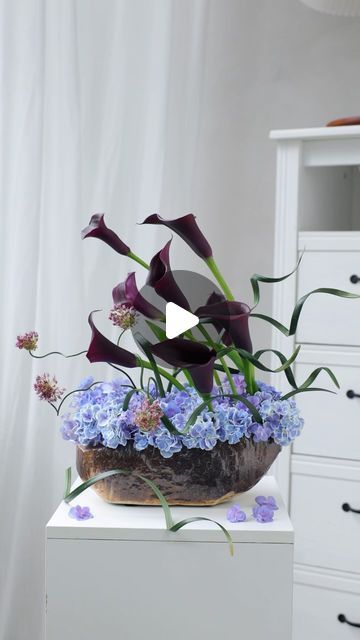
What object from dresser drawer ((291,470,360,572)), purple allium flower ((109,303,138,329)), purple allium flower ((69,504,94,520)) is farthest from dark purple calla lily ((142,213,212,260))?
dresser drawer ((291,470,360,572))

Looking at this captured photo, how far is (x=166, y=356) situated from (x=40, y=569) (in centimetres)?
106

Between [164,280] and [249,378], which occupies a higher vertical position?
[164,280]

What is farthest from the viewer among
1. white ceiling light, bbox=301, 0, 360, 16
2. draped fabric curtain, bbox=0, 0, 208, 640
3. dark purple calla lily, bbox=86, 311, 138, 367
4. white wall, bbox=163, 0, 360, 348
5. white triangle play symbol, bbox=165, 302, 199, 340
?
white wall, bbox=163, 0, 360, 348

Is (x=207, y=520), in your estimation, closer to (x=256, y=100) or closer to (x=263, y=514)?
(x=263, y=514)

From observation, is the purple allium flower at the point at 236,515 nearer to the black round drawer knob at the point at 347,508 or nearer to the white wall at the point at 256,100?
the black round drawer knob at the point at 347,508

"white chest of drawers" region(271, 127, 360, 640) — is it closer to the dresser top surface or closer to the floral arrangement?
the dresser top surface

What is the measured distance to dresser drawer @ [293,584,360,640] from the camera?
1.80 meters

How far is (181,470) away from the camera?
1.04 meters

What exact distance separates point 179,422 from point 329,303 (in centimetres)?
84

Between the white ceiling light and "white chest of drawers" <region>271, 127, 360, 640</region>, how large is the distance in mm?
371

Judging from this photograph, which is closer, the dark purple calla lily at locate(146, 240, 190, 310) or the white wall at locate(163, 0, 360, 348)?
the dark purple calla lily at locate(146, 240, 190, 310)

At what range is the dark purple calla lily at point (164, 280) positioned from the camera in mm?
990

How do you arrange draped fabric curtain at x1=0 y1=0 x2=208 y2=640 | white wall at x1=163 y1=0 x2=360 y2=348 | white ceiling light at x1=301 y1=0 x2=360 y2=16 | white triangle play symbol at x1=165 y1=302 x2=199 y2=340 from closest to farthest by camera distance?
white triangle play symbol at x1=165 y1=302 x2=199 y2=340, draped fabric curtain at x1=0 y1=0 x2=208 y2=640, white ceiling light at x1=301 y1=0 x2=360 y2=16, white wall at x1=163 y1=0 x2=360 y2=348

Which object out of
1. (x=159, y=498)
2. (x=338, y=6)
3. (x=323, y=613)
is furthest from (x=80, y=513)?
(x=338, y=6)
